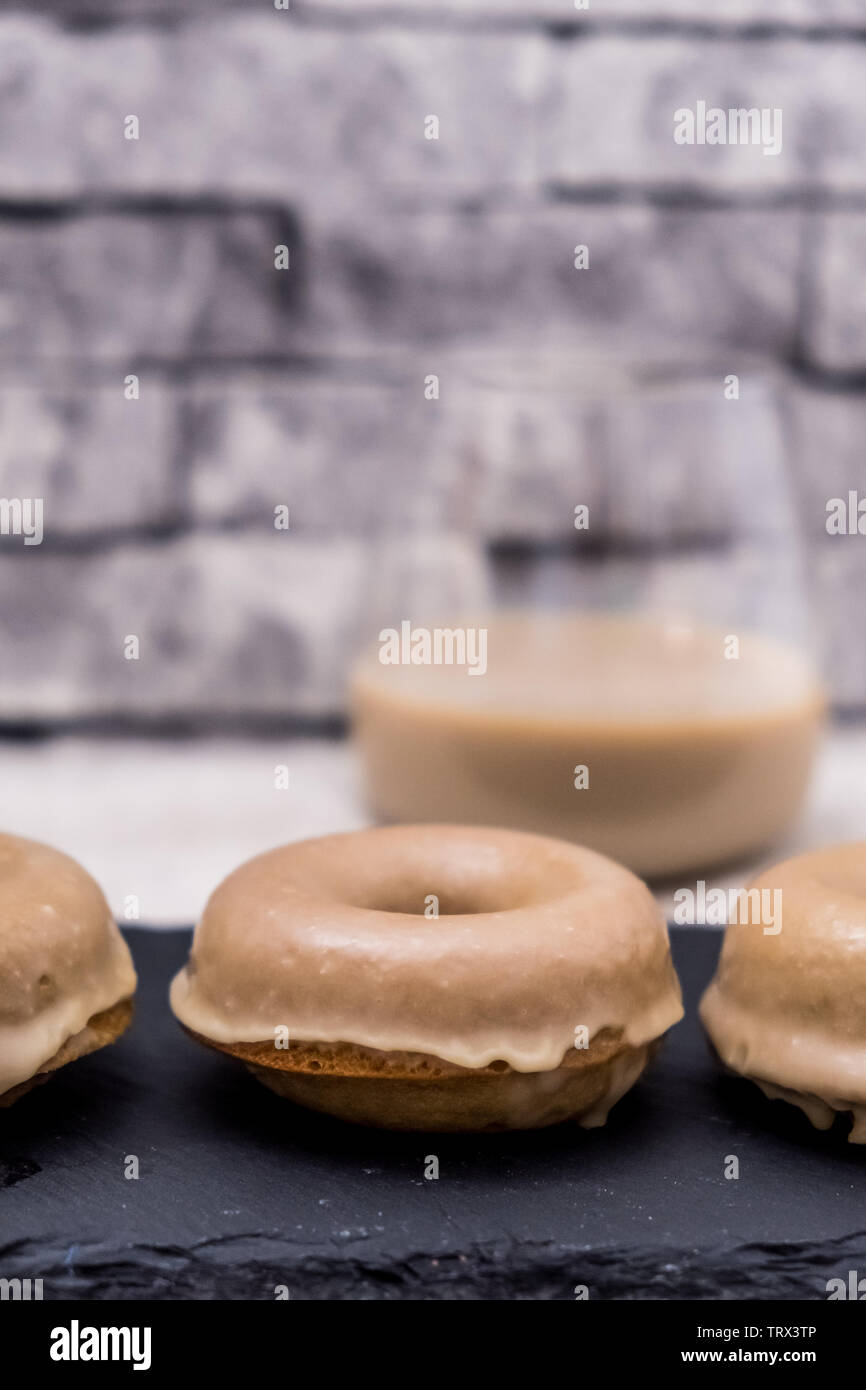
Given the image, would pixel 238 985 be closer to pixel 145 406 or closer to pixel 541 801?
pixel 541 801

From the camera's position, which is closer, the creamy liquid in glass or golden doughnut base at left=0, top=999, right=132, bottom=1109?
golden doughnut base at left=0, top=999, right=132, bottom=1109

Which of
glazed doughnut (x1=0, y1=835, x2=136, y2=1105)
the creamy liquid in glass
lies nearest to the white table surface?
the creamy liquid in glass

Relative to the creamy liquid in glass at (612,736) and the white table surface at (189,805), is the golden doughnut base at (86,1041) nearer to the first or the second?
the white table surface at (189,805)

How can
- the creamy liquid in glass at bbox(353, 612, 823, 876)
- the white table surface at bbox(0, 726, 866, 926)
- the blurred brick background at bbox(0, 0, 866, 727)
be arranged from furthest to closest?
the blurred brick background at bbox(0, 0, 866, 727) → the white table surface at bbox(0, 726, 866, 926) → the creamy liquid in glass at bbox(353, 612, 823, 876)

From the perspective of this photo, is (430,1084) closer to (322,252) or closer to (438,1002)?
(438,1002)

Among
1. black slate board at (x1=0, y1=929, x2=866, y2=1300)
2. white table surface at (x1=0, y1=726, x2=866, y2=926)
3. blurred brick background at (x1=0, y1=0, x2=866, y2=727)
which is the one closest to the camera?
black slate board at (x1=0, y1=929, x2=866, y2=1300)

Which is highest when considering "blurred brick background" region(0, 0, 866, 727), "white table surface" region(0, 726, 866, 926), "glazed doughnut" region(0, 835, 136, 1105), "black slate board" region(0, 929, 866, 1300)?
"blurred brick background" region(0, 0, 866, 727)

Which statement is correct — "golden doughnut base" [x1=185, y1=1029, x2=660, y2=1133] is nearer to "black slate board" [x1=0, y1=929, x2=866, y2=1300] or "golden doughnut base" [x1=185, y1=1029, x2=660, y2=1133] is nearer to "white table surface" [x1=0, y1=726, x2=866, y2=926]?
"black slate board" [x1=0, y1=929, x2=866, y2=1300]
